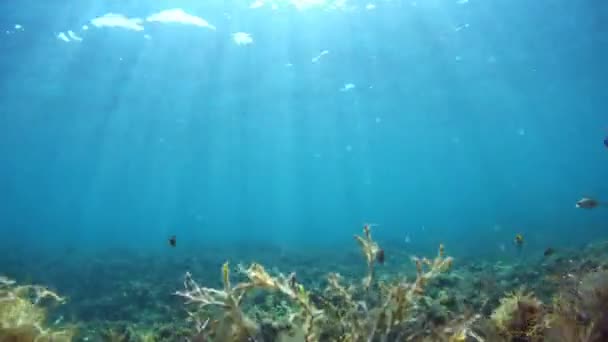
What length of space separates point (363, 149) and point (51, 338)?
57203 millimetres

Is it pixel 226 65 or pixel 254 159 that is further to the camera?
pixel 254 159

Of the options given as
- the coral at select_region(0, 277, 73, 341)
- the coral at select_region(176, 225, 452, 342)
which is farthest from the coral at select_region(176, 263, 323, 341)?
the coral at select_region(0, 277, 73, 341)

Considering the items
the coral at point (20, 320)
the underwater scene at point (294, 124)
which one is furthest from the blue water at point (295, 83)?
the coral at point (20, 320)

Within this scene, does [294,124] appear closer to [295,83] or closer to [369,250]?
[295,83]

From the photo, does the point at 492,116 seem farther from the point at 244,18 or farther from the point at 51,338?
the point at 51,338

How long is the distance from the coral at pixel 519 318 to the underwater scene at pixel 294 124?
20mm

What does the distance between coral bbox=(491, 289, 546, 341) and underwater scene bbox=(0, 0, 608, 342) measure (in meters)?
0.02

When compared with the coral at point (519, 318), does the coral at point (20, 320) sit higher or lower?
lower

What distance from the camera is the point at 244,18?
20.4 metres

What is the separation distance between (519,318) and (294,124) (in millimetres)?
37555

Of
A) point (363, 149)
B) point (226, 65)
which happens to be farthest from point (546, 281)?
point (363, 149)

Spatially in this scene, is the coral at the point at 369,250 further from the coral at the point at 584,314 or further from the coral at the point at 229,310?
the coral at the point at 584,314

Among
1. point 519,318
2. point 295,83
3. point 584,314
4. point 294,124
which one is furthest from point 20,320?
point 294,124

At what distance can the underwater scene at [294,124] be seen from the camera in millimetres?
3711
